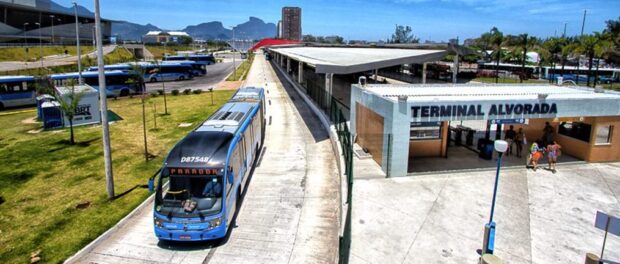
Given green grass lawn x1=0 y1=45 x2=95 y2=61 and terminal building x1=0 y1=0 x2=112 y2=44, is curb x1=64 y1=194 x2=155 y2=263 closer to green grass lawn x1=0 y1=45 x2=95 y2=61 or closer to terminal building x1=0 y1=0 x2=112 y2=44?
green grass lawn x1=0 y1=45 x2=95 y2=61

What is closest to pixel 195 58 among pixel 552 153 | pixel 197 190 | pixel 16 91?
pixel 16 91

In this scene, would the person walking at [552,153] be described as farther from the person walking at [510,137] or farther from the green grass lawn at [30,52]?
the green grass lawn at [30,52]

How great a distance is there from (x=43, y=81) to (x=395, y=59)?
3154cm

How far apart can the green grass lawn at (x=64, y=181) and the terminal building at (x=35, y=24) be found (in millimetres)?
92499

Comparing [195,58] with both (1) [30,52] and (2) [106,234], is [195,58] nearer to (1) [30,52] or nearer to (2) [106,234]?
(1) [30,52]

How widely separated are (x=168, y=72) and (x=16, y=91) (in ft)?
83.2

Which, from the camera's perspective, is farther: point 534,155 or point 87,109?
point 87,109

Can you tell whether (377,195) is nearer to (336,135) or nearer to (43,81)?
(336,135)

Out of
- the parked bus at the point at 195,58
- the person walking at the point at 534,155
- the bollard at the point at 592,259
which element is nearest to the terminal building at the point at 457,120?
the person walking at the point at 534,155

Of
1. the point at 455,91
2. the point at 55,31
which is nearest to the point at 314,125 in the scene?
the point at 455,91

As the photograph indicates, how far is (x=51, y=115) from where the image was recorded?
29.3 m

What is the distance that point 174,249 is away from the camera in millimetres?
12477

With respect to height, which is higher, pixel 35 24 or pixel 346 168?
pixel 35 24

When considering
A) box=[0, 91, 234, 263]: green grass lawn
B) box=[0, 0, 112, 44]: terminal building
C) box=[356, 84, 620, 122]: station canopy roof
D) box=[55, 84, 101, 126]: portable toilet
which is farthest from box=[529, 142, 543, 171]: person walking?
box=[0, 0, 112, 44]: terminal building
